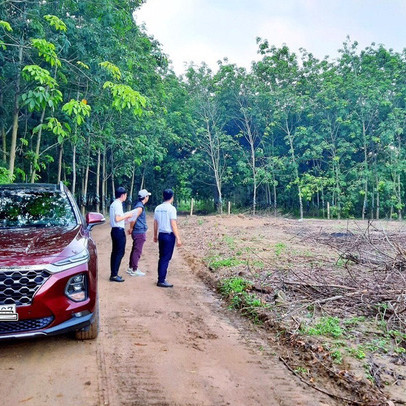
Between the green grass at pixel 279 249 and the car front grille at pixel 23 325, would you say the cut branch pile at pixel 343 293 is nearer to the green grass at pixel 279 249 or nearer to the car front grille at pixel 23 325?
the green grass at pixel 279 249

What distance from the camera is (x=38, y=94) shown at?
7.33 meters

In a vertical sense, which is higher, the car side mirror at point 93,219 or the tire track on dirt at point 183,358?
the car side mirror at point 93,219

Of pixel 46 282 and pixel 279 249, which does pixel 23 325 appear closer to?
pixel 46 282

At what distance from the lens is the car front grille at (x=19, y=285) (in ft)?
11.2

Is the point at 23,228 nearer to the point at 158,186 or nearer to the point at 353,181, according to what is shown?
A: the point at 353,181

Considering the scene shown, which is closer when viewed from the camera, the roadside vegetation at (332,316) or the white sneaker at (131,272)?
the roadside vegetation at (332,316)

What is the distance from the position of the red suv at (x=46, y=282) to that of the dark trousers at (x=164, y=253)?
2.56 meters

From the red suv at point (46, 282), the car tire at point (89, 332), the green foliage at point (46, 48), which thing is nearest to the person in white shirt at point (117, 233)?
the red suv at point (46, 282)

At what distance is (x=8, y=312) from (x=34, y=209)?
5.69 feet

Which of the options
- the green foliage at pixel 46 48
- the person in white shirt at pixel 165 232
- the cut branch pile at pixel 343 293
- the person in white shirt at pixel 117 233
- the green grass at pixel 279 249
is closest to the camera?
the cut branch pile at pixel 343 293

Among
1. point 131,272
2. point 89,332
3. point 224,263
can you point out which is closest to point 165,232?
point 131,272

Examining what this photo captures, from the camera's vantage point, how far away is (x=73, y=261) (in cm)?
374

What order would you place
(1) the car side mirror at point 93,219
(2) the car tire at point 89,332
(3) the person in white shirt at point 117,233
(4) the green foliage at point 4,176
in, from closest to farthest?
1. (2) the car tire at point 89,332
2. (1) the car side mirror at point 93,219
3. (3) the person in white shirt at point 117,233
4. (4) the green foliage at point 4,176

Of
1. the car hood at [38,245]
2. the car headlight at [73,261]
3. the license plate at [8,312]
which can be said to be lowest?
the license plate at [8,312]
